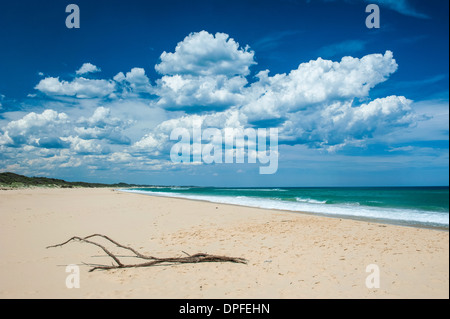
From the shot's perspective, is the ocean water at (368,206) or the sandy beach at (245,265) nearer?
the sandy beach at (245,265)

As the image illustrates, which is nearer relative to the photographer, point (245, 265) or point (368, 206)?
point (245, 265)

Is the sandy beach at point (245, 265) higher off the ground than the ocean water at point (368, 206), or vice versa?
the sandy beach at point (245, 265)

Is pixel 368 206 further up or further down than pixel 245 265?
further down

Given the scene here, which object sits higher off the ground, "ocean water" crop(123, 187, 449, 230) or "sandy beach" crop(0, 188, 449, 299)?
"sandy beach" crop(0, 188, 449, 299)

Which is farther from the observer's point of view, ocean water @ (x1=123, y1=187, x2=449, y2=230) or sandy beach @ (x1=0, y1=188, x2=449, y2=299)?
ocean water @ (x1=123, y1=187, x2=449, y2=230)

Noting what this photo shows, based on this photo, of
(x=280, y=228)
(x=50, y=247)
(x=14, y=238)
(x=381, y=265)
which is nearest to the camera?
(x=381, y=265)

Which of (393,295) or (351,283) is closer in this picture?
(393,295)

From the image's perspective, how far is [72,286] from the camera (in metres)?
5.47
